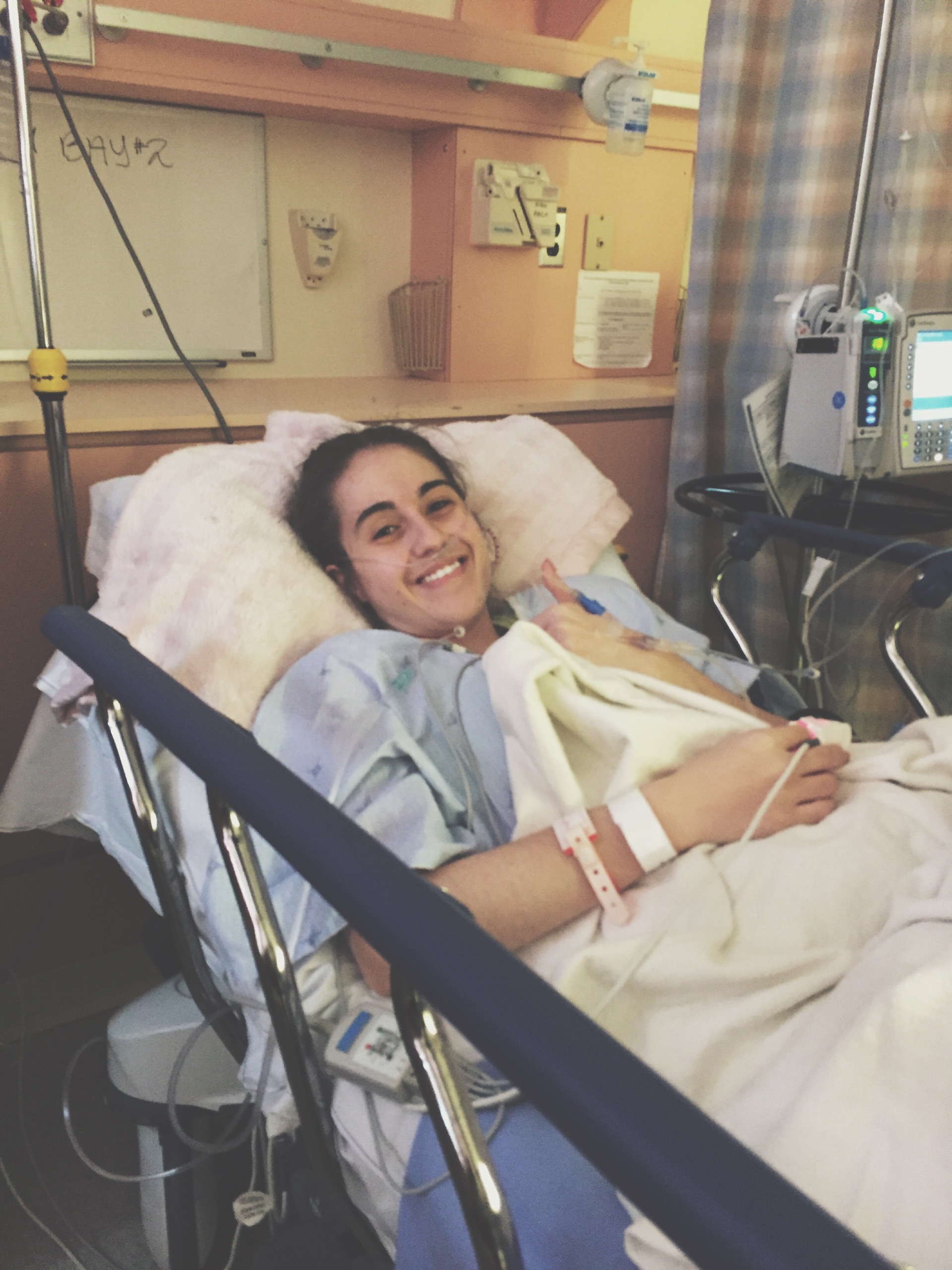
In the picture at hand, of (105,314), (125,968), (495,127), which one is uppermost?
(495,127)

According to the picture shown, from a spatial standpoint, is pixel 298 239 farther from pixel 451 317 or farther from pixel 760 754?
pixel 760 754

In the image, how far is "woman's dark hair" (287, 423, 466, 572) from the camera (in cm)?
126

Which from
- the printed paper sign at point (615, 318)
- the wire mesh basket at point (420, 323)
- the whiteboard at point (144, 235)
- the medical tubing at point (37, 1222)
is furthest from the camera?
the printed paper sign at point (615, 318)

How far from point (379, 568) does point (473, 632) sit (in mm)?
154

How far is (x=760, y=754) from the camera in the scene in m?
0.95

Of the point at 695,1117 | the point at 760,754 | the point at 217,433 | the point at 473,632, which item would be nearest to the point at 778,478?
the point at 473,632

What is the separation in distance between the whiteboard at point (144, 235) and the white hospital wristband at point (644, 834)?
4.48 ft

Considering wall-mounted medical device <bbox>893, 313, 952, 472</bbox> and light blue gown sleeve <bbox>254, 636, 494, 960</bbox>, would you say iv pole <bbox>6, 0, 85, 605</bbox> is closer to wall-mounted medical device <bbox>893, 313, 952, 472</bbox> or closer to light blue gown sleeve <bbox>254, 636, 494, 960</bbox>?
light blue gown sleeve <bbox>254, 636, 494, 960</bbox>

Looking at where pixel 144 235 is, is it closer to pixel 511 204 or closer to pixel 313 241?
pixel 313 241

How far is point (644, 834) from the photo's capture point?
0.87 metres

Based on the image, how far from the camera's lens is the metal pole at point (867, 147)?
1326mm

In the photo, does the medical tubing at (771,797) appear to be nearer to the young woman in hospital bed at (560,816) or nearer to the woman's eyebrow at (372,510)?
the young woman in hospital bed at (560,816)

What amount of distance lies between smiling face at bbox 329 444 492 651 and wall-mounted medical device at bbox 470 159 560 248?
89 centimetres

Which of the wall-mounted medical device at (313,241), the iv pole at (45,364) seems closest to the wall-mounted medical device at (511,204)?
the wall-mounted medical device at (313,241)
